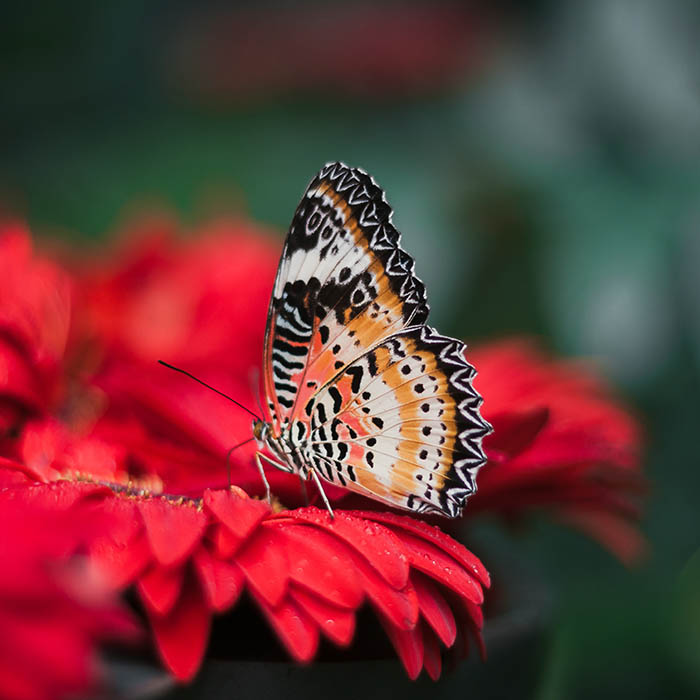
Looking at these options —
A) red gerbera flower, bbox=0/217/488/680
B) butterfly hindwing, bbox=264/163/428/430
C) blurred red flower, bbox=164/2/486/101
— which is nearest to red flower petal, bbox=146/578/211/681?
red gerbera flower, bbox=0/217/488/680

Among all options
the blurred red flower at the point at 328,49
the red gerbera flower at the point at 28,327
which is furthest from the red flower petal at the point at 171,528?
the blurred red flower at the point at 328,49

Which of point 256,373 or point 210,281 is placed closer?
point 256,373

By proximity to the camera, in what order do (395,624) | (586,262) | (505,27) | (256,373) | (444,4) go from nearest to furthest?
(395,624)
(256,373)
(586,262)
(505,27)
(444,4)

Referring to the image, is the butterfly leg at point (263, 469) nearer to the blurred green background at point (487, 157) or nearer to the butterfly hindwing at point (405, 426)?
the butterfly hindwing at point (405, 426)

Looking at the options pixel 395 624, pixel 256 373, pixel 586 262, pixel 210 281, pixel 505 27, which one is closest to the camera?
pixel 395 624

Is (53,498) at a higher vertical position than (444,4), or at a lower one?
lower

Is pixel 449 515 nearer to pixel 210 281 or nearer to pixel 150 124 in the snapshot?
pixel 210 281

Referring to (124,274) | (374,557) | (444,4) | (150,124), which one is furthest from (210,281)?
(444,4)
